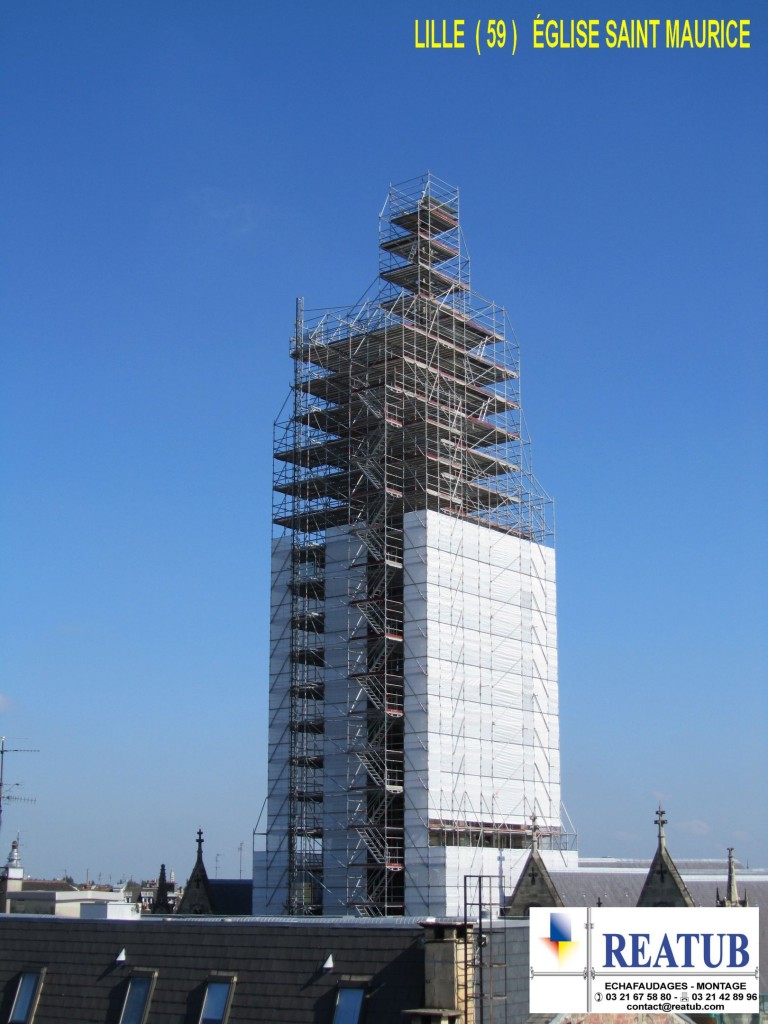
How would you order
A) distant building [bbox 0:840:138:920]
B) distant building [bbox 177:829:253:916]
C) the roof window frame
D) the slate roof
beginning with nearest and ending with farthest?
the slate roof
the roof window frame
distant building [bbox 0:840:138:920]
distant building [bbox 177:829:253:916]

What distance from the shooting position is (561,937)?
3709 cm

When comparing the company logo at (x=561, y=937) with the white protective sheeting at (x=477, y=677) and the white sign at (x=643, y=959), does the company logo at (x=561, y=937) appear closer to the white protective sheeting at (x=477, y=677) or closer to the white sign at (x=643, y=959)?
the white sign at (x=643, y=959)

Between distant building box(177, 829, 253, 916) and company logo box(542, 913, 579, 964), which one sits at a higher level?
company logo box(542, 913, 579, 964)

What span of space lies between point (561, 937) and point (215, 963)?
10444 millimetres

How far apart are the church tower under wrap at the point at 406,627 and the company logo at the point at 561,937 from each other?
38799 millimetres

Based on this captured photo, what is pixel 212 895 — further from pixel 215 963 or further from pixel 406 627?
pixel 215 963

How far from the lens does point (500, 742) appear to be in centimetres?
8338

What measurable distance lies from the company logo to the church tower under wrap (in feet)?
127

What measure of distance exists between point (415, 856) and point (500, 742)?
9.87m

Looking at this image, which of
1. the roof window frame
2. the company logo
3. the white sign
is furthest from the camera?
the roof window frame

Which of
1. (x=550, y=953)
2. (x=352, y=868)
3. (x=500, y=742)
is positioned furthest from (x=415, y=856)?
(x=550, y=953)

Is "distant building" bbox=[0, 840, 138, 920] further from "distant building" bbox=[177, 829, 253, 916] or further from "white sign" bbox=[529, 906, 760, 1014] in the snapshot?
"white sign" bbox=[529, 906, 760, 1014]

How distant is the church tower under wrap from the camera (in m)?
78.8

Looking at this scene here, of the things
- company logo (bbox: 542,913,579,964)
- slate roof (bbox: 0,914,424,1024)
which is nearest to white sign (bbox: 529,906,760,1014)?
company logo (bbox: 542,913,579,964)
